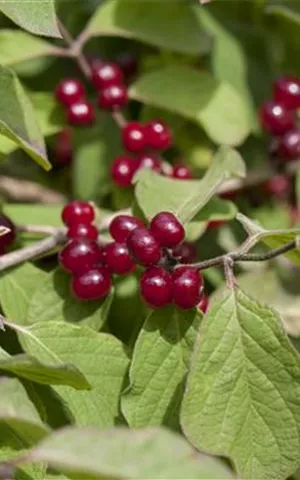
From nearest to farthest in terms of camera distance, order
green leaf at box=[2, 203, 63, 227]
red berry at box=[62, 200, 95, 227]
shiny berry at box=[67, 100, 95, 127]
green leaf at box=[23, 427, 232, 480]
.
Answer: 1. green leaf at box=[23, 427, 232, 480]
2. red berry at box=[62, 200, 95, 227]
3. green leaf at box=[2, 203, 63, 227]
4. shiny berry at box=[67, 100, 95, 127]

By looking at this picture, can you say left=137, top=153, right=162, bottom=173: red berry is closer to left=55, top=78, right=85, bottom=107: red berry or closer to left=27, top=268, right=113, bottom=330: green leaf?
A: left=55, top=78, right=85, bottom=107: red berry

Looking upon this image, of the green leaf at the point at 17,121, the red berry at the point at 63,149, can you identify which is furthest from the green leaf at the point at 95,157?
the green leaf at the point at 17,121

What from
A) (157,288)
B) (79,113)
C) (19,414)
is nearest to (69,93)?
(79,113)

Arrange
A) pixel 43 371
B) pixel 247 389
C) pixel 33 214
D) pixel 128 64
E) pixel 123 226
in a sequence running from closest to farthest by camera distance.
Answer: pixel 43 371 < pixel 247 389 < pixel 123 226 < pixel 33 214 < pixel 128 64

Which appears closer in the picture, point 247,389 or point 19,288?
point 247,389

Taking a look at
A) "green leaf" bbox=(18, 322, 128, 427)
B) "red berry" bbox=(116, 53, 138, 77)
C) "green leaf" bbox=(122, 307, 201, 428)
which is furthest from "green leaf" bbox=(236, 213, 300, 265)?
"red berry" bbox=(116, 53, 138, 77)

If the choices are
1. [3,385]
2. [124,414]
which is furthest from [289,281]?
[3,385]

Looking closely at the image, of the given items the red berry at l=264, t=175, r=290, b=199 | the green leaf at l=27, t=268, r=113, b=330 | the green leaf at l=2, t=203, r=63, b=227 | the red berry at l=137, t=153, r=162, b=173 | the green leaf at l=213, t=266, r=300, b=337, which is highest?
the red berry at l=137, t=153, r=162, b=173

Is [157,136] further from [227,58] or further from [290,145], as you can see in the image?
[227,58]
